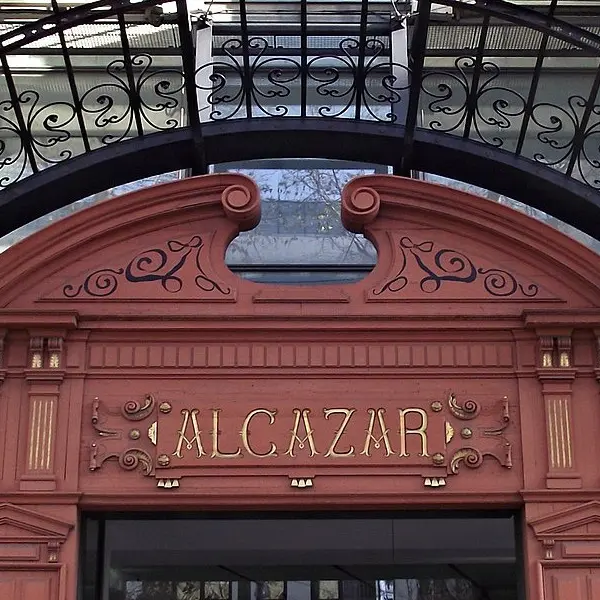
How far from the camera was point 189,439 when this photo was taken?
24.9 ft

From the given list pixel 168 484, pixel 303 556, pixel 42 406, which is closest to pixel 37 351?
A: pixel 42 406

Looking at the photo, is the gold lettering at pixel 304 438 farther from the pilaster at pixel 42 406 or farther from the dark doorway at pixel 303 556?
the pilaster at pixel 42 406

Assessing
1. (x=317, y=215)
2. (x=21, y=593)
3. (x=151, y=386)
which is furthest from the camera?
(x=317, y=215)

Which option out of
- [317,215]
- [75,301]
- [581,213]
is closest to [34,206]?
[75,301]

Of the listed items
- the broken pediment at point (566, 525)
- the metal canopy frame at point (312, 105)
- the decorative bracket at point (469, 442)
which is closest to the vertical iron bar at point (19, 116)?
the metal canopy frame at point (312, 105)

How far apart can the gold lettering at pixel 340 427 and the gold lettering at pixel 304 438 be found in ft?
0.36

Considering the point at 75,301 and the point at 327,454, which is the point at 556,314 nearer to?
the point at 327,454

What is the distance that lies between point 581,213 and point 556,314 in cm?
122

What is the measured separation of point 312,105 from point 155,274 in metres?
3.10

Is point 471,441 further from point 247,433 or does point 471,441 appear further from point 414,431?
point 247,433

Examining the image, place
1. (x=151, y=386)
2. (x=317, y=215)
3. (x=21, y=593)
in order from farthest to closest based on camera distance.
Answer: (x=317, y=215) → (x=151, y=386) → (x=21, y=593)

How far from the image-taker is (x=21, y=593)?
23.8 ft

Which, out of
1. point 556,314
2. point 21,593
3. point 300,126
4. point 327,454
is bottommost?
point 21,593

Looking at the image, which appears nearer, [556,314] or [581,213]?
[556,314]
